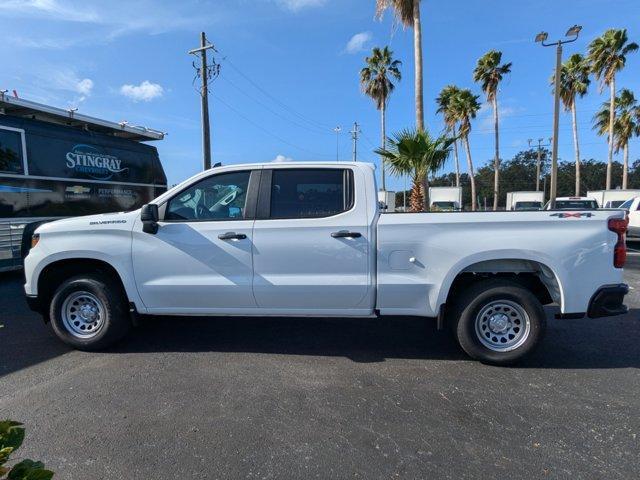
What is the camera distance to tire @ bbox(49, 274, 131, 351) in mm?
4664

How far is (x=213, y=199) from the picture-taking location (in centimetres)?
461

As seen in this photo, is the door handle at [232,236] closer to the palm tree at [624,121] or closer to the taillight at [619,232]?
the taillight at [619,232]

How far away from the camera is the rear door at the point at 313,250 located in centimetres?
429

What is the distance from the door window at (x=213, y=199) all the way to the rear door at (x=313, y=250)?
0.25 meters

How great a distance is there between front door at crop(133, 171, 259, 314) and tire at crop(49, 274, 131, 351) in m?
0.37

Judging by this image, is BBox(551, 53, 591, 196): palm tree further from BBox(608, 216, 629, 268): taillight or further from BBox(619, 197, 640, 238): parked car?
BBox(608, 216, 629, 268): taillight

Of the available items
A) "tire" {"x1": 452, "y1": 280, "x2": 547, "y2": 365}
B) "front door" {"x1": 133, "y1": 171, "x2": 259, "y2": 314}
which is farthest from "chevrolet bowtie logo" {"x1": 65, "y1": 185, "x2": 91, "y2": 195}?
"tire" {"x1": 452, "y1": 280, "x2": 547, "y2": 365}

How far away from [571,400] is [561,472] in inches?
42.9

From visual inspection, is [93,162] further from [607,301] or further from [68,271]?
[607,301]

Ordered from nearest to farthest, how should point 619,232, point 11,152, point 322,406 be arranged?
point 322,406 < point 619,232 < point 11,152

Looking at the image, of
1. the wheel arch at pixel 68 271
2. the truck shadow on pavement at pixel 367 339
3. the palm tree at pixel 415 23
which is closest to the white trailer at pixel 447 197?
the palm tree at pixel 415 23

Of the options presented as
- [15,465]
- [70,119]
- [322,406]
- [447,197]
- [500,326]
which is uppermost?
[70,119]

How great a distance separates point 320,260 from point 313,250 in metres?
0.12

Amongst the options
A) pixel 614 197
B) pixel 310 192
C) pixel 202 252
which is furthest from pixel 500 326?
pixel 614 197
